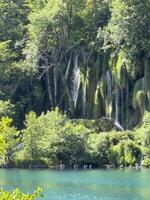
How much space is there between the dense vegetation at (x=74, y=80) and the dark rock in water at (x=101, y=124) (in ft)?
0.33

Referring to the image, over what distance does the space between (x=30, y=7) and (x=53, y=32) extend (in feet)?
20.5

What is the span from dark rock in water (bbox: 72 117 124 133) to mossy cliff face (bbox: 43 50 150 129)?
2.55 feet

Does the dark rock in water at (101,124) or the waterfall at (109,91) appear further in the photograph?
the waterfall at (109,91)

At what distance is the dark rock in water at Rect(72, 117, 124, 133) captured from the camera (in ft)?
195

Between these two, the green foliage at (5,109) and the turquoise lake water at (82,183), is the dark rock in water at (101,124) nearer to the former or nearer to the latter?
the green foliage at (5,109)

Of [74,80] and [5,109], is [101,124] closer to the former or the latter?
[74,80]

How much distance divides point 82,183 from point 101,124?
21.4m

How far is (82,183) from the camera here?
127 ft

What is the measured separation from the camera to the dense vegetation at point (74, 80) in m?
54.2

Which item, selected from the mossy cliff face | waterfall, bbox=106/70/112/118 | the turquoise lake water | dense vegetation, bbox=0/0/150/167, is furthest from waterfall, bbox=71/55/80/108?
the turquoise lake water

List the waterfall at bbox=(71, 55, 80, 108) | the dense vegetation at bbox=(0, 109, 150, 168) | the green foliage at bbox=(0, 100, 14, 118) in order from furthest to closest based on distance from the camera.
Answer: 1. the waterfall at bbox=(71, 55, 80, 108)
2. the green foliage at bbox=(0, 100, 14, 118)
3. the dense vegetation at bbox=(0, 109, 150, 168)

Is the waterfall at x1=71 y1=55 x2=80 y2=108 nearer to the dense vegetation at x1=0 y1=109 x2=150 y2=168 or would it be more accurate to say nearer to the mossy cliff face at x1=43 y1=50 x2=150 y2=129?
the mossy cliff face at x1=43 y1=50 x2=150 y2=129

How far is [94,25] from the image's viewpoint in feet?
220

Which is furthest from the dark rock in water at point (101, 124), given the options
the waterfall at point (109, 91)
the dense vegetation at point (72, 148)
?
the dense vegetation at point (72, 148)
